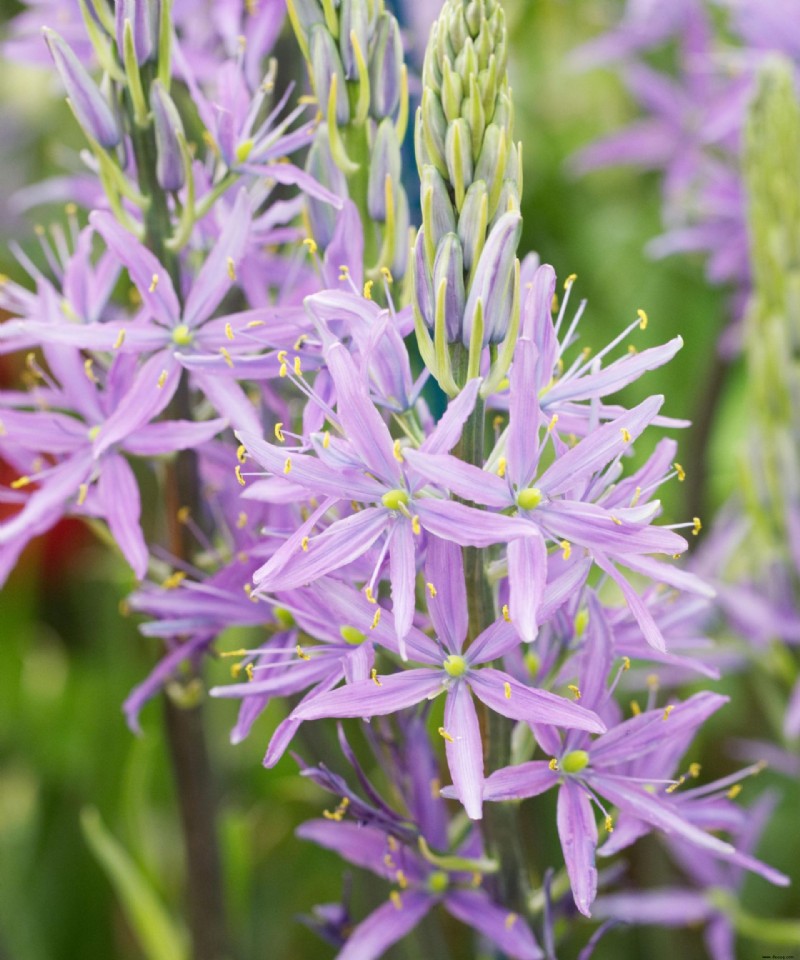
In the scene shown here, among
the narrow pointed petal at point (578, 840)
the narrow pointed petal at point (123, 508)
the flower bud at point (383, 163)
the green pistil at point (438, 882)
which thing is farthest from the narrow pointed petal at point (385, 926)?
the flower bud at point (383, 163)

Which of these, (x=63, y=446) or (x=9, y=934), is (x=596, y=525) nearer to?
(x=63, y=446)

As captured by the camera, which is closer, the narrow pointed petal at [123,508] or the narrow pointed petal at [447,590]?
the narrow pointed petal at [447,590]

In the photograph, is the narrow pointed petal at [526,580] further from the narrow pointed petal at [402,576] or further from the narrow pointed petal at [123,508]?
the narrow pointed petal at [123,508]

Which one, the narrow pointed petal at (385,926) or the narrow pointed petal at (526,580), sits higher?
the narrow pointed petal at (526,580)

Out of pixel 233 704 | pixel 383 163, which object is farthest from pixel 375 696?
pixel 233 704

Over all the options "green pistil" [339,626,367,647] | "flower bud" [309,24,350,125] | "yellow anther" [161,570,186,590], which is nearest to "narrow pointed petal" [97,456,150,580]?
"yellow anther" [161,570,186,590]

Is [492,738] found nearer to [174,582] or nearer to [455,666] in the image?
[455,666]
